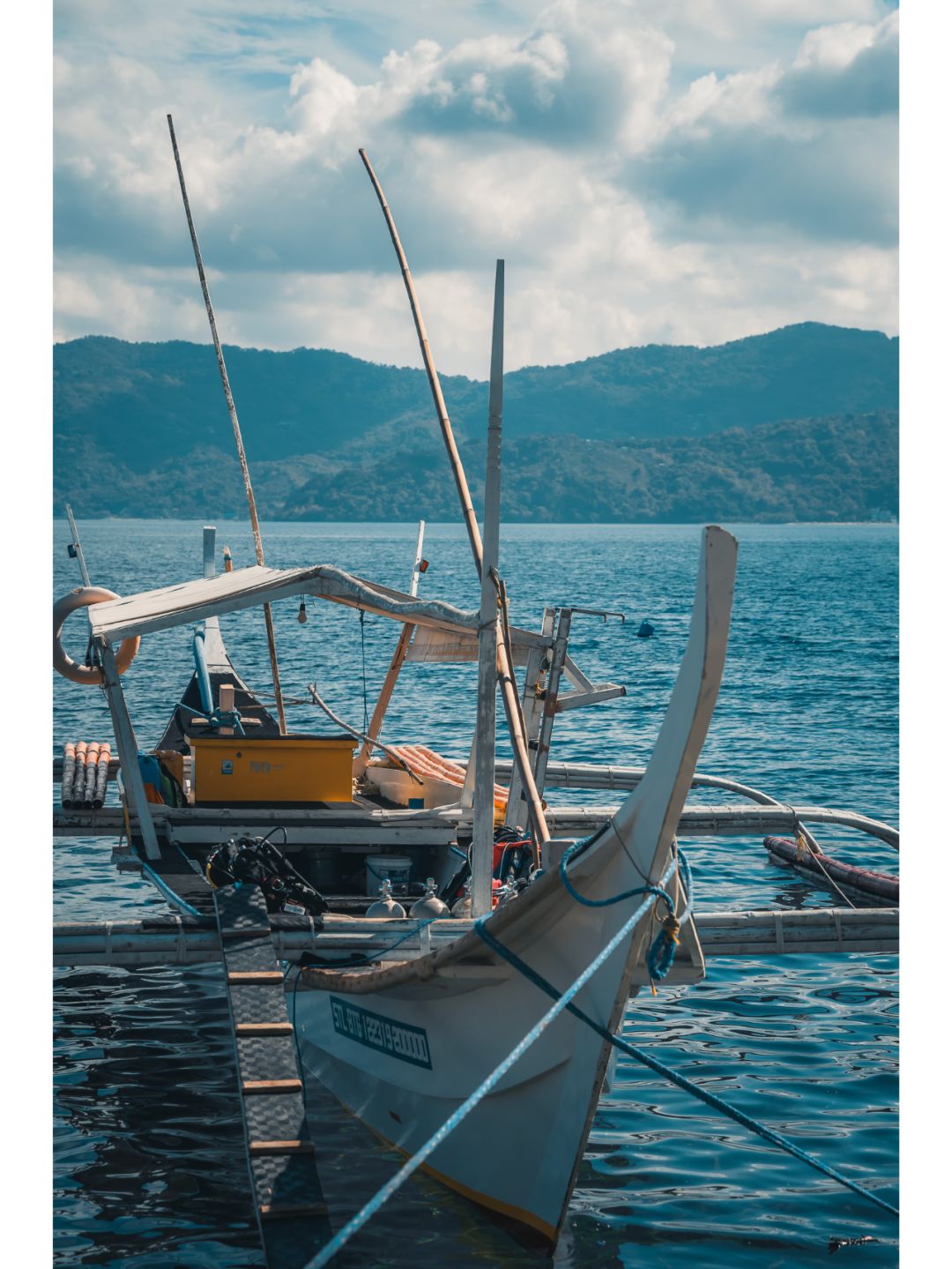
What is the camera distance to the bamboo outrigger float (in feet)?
21.4

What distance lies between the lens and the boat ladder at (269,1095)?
6777mm

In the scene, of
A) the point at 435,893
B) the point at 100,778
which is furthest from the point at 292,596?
the point at 100,778

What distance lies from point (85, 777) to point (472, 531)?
5.73 meters

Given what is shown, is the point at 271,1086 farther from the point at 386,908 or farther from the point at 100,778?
the point at 100,778

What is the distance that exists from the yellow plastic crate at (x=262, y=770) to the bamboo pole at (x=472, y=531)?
9.60 ft

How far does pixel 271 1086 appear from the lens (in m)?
7.80

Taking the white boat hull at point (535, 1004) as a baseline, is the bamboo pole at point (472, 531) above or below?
above

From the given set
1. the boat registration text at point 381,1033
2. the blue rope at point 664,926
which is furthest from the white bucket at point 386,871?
the blue rope at point 664,926

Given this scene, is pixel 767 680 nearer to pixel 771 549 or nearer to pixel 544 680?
pixel 544 680

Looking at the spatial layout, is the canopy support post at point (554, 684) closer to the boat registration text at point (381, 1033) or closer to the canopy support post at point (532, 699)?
the canopy support post at point (532, 699)

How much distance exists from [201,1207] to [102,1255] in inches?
29.2
